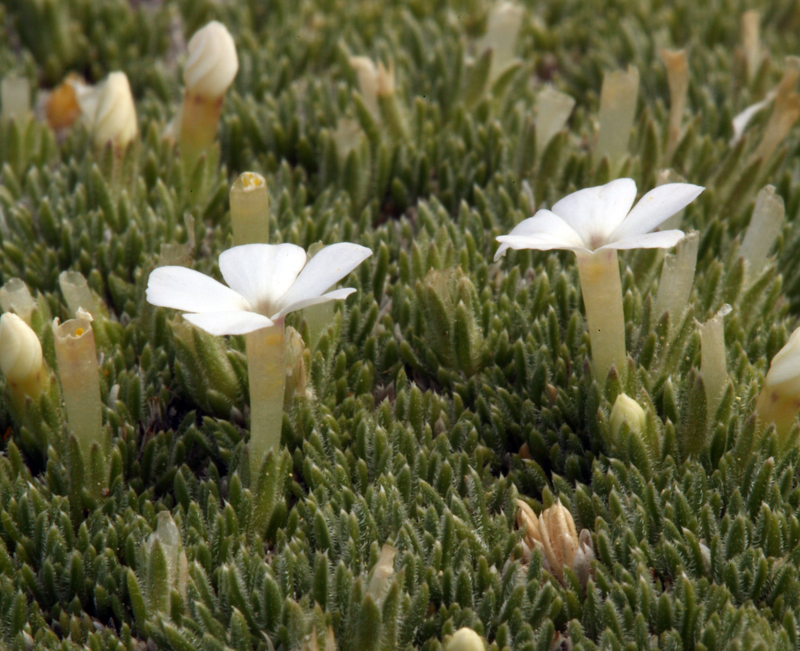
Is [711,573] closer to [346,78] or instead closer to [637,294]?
[637,294]

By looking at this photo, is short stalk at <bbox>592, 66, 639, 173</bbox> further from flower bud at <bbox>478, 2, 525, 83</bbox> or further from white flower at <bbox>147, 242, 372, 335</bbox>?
white flower at <bbox>147, 242, 372, 335</bbox>

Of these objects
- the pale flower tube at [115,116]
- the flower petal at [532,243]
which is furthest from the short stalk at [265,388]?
the pale flower tube at [115,116]

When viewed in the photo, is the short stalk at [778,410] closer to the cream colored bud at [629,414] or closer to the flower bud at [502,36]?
the cream colored bud at [629,414]

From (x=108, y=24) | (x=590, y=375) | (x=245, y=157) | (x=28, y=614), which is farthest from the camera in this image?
(x=108, y=24)

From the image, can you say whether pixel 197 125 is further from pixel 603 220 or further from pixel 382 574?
pixel 382 574

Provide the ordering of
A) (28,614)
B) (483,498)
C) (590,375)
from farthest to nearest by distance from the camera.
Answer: (590,375) < (483,498) < (28,614)

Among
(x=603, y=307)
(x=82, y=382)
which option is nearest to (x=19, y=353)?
(x=82, y=382)

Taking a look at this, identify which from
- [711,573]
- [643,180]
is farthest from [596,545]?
[643,180]
